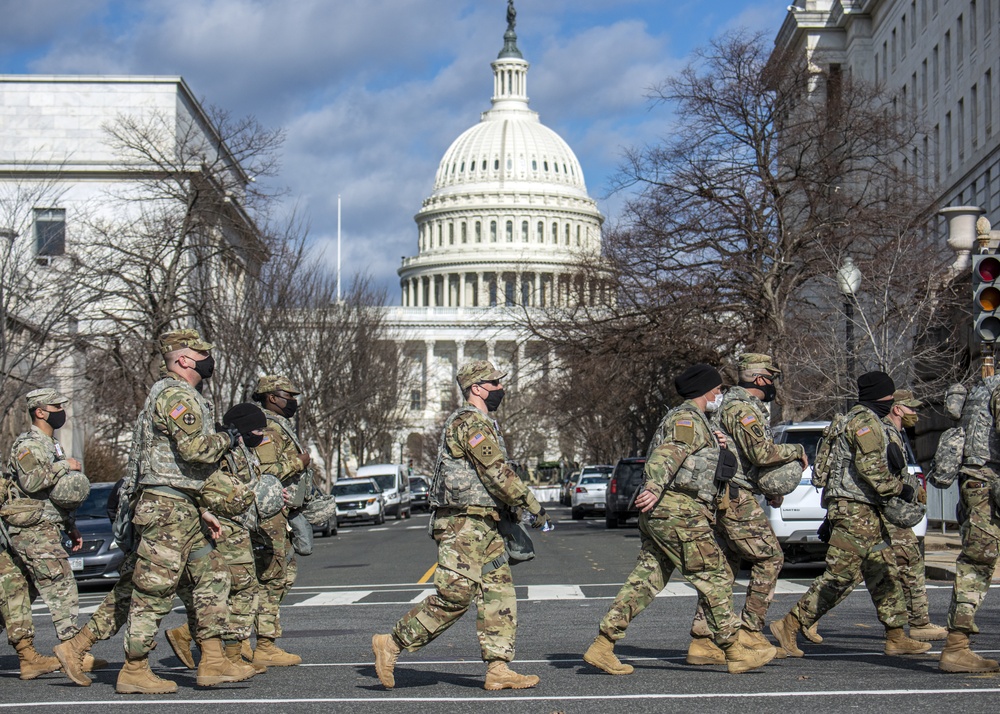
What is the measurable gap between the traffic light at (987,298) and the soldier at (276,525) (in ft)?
15.8

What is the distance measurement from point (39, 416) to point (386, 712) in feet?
11.8

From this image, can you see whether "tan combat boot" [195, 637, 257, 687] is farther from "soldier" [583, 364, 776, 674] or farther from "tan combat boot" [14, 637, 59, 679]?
"soldier" [583, 364, 776, 674]

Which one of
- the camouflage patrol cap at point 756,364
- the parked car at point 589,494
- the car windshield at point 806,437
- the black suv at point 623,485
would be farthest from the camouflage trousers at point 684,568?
the parked car at point 589,494

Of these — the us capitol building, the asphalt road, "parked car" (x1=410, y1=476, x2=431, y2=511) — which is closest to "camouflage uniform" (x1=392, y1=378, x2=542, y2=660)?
the asphalt road

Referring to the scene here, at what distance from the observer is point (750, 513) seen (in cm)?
914

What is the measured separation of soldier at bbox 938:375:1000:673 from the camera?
8375 millimetres

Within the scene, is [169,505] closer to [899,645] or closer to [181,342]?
[181,342]

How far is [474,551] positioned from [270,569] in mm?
1880

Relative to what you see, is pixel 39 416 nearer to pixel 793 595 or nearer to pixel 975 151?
pixel 793 595

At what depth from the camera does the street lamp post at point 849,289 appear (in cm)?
Answer: 2338

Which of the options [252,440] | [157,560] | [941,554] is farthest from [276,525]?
[941,554]

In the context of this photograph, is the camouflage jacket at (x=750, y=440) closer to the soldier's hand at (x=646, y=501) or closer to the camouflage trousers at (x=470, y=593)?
the soldier's hand at (x=646, y=501)

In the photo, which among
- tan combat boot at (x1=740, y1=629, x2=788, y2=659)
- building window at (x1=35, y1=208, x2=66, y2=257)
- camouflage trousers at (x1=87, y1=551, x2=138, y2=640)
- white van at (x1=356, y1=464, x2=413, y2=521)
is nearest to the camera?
tan combat boot at (x1=740, y1=629, x2=788, y2=659)

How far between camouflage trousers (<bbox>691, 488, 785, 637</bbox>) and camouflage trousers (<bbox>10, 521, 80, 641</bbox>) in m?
3.81
